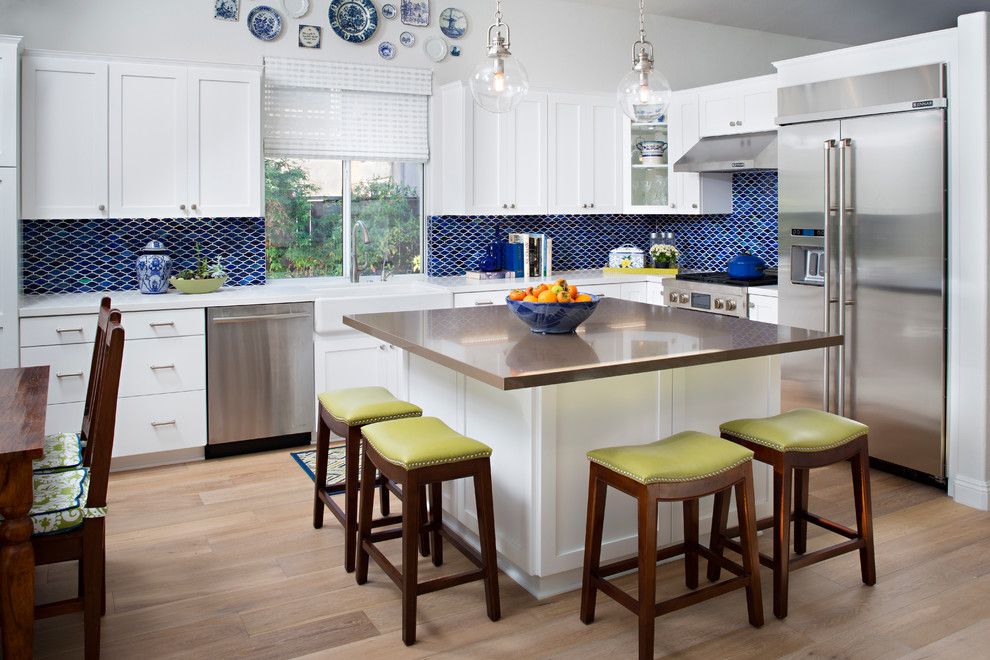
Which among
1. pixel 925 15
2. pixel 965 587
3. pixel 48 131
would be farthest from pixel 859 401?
pixel 48 131

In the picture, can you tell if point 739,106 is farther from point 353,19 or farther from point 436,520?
point 436,520

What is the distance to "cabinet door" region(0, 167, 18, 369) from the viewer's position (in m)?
4.16

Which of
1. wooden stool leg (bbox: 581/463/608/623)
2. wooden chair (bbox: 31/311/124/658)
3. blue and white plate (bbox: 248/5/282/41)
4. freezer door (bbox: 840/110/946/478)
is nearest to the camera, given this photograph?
wooden chair (bbox: 31/311/124/658)

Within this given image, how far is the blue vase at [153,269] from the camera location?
482cm

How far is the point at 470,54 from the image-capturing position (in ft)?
19.3

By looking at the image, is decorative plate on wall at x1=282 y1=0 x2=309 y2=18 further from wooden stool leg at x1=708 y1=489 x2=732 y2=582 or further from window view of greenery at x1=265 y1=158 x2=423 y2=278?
wooden stool leg at x1=708 y1=489 x2=732 y2=582

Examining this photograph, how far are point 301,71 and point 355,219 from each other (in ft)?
3.34

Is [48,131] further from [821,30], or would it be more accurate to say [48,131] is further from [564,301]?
[821,30]

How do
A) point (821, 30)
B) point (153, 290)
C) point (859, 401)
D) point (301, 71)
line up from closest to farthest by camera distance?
point (859, 401) < point (153, 290) < point (301, 71) < point (821, 30)

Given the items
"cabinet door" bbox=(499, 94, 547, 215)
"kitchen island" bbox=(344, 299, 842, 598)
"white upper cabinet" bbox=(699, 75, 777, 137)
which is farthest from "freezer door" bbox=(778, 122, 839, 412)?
"cabinet door" bbox=(499, 94, 547, 215)

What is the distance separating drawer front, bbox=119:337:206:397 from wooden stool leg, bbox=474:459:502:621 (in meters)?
2.42

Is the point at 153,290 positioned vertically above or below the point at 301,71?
below

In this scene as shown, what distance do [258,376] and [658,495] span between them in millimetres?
2947

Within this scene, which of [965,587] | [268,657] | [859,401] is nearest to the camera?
[268,657]
